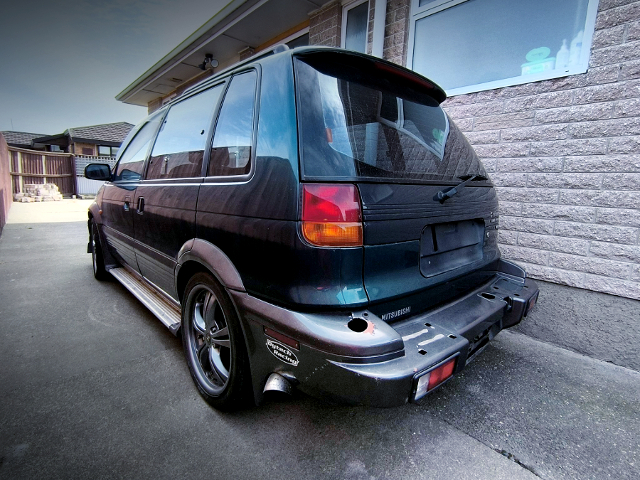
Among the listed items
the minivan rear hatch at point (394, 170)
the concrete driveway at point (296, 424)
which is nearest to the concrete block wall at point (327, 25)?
the minivan rear hatch at point (394, 170)

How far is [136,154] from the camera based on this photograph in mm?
3227

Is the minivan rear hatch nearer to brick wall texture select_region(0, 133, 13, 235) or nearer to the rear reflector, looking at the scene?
the rear reflector

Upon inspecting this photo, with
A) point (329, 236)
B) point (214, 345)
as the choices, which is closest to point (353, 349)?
point (329, 236)

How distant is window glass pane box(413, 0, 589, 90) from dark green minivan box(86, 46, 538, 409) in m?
1.72

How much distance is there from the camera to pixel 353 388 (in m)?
1.29

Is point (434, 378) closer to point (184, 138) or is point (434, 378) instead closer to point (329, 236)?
point (329, 236)

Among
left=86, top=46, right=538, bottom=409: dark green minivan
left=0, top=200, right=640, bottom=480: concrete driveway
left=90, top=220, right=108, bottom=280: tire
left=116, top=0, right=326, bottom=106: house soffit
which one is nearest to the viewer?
left=86, top=46, right=538, bottom=409: dark green minivan

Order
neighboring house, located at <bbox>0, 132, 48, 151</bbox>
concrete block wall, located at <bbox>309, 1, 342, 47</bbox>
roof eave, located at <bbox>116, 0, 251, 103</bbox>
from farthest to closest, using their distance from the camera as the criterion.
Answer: neighboring house, located at <bbox>0, 132, 48, 151</bbox>
roof eave, located at <bbox>116, 0, 251, 103</bbox>
concrete block wall, located at <bbox>309, 1, 342, 47</bbox>

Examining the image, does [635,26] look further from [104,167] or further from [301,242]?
[104,167]

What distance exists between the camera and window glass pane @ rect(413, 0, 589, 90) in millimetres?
2979

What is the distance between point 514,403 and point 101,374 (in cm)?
276

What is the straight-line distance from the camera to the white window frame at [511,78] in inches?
110

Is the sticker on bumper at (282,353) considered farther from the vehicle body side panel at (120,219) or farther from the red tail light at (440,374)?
the vehicle body side panel at (120,219)

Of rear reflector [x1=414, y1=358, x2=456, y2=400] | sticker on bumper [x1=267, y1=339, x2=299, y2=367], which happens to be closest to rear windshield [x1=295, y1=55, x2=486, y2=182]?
sticker on bumper [x1=267, y1=339, x2=299, y2=367]
